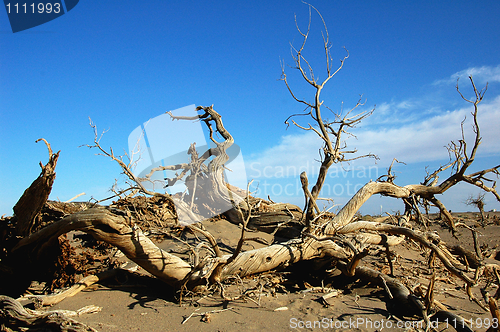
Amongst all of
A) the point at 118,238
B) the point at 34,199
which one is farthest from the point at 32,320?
the point at 34,199

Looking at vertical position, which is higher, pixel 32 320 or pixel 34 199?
pixel 34 199

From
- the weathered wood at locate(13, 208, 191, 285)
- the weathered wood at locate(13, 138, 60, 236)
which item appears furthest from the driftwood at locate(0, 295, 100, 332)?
the weathered wood at locate(13, 138, 60, 236)

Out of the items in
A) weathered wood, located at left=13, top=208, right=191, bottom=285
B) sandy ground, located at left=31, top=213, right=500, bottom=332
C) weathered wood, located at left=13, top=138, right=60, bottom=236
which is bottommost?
sandy ground, located at left=31, top=213, right=500, bottom=332

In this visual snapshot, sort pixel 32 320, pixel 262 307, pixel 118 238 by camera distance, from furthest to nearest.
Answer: pixel 262 307
pixel 118 238
pixel 32 320

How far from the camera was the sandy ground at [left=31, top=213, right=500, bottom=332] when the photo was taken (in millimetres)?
3453

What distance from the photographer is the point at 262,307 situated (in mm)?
3943

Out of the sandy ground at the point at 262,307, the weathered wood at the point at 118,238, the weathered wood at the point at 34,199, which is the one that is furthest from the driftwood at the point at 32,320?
the weathered wood at the point at 34,199

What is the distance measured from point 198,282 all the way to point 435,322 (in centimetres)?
299

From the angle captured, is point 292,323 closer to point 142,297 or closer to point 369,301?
point 369,301

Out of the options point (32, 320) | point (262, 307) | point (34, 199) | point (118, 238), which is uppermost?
point (34, 199)

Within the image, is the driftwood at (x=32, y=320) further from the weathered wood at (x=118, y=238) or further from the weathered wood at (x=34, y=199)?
the weathered wood at (x=34, y=199)

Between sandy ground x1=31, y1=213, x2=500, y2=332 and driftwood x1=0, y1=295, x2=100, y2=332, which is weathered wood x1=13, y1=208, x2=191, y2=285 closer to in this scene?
sandy ground x1=31, y1=213, x2=500, y2=332

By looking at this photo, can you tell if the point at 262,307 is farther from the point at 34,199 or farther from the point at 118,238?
the point at 34,199

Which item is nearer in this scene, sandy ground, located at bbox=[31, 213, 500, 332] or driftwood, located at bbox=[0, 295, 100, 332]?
driftwood, located at bbox=[0, 295, 100, 332]
